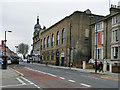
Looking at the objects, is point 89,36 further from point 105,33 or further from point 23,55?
point 23,55

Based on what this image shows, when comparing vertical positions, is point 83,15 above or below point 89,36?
above

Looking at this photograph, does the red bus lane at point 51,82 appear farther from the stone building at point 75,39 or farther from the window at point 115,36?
the stone building at point 75,39

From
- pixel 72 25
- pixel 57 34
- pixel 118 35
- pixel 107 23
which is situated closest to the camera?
pixel 118 35

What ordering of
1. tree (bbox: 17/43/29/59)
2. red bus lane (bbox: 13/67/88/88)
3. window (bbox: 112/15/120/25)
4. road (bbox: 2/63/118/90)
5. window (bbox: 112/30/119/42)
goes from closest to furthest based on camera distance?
red bus lane (bbox: 13/67/88/88)
road (bbox: 2/63/118/90)
window (bbox: 112/15/120/25)
window (bbox: 112/30/119/42)
tree (bbox: 17/43/29/59)

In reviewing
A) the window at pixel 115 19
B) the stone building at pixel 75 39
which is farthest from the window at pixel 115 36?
the stone building at pixel 75 39

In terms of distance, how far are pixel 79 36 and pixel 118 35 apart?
16.6m

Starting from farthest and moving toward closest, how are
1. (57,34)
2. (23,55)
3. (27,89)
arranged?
Answer: 1. (23,55)
2. (57,34)
3. (27,89)

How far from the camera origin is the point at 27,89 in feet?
33.7

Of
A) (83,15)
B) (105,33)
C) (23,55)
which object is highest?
(83,15)

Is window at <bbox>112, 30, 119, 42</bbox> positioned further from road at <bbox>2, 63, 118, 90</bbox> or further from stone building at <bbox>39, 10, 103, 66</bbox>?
road at <bbox>2, 63, 118, 90</bbox>

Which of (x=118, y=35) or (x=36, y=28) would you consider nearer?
(x=118, y=35)

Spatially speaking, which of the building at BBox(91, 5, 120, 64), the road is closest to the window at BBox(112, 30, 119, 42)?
the building at BBox(91, 5, 120, 64)

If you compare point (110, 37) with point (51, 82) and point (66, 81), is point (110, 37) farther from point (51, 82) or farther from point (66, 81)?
point (51, 82)

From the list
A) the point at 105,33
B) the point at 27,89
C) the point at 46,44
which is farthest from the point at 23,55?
the point at 27,89
